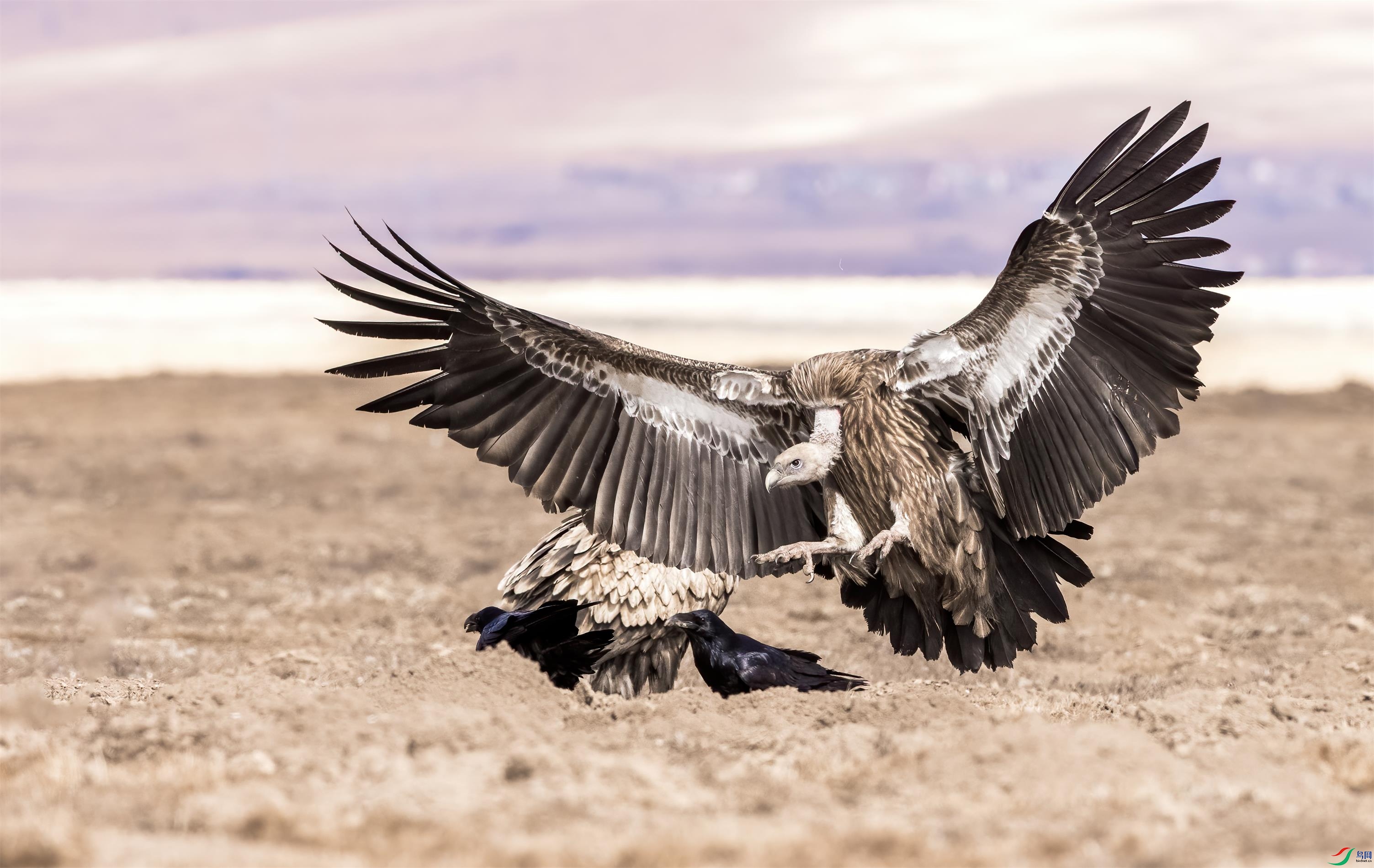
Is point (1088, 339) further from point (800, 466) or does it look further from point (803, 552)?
point (803, 552)

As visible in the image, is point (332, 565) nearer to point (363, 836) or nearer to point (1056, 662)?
point (1056, 662)

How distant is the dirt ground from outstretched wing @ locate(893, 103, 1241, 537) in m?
1.14

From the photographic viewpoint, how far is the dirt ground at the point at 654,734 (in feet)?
12.5

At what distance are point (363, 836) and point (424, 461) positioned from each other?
18592 millimetres

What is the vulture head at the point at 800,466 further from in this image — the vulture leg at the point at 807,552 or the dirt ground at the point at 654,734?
the dirt ground at the point at 654,734

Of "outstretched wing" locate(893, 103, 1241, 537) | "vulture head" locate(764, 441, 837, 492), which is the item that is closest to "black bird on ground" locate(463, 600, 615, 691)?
"vulture head" locate(764, 441, 837, 492)

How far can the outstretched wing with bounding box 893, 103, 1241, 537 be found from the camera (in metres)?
5.29

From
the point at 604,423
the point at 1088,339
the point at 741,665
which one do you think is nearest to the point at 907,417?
the point at 1088,339

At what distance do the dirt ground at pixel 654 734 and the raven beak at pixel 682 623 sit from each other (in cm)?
35

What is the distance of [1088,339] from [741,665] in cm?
244

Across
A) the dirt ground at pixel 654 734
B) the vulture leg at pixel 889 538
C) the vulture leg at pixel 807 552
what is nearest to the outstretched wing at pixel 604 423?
the vulture leg at pixel 807 552

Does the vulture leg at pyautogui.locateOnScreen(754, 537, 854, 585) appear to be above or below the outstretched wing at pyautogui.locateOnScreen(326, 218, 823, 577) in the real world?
below

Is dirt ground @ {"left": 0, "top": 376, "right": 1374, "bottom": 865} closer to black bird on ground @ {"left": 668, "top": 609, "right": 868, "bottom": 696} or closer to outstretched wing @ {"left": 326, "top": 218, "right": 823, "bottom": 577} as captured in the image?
black bird on ground @ {"left": 668, "top": 609, "right": 868, "bottom": 696}

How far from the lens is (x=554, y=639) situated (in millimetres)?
6668
